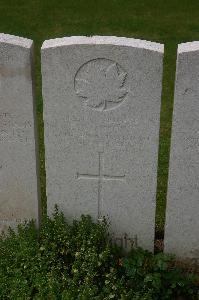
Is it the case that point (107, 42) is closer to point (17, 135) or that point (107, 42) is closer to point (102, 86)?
point (102, 86)

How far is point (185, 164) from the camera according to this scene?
4.58 metres

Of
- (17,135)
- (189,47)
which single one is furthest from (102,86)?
(17,135)

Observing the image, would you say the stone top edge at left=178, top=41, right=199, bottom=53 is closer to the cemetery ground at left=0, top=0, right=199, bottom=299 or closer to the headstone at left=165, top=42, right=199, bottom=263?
the headstone at left=165, top=42, right=199, bottom=263

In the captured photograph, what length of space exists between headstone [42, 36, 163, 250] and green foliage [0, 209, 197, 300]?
200mm

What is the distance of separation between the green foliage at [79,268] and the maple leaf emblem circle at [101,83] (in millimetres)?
1063

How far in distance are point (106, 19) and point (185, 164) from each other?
6927 millimetres

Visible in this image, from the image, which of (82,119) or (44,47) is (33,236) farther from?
(44,47)

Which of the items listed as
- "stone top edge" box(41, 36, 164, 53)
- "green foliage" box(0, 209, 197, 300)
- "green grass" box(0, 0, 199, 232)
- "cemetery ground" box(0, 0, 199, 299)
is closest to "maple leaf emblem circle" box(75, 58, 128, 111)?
"stone top edge" box(41, 36, 164, 53)

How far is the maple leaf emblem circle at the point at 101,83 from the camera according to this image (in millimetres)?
4234

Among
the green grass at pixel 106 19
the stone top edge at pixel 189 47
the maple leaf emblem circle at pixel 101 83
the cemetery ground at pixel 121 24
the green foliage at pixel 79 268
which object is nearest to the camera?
the stone top edge at pixel 189 47

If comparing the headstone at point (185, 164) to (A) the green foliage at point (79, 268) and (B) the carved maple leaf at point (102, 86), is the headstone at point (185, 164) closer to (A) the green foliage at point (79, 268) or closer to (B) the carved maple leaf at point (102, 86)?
(A) the green foliage at point (79, 268)

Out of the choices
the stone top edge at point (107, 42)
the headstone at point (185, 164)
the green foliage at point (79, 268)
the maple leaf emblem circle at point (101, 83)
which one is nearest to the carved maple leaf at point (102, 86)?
the maple leaf emblem circle at point (101, 83)

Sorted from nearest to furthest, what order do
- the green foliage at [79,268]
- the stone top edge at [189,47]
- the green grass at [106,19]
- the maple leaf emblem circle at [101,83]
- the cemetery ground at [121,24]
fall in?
the stone top edge at [189,47] < the maple leaf emblem circle at [101,83] < the green foliage at [79,268] < the cemetery ground at [121,24] < the green grass at [106,19]

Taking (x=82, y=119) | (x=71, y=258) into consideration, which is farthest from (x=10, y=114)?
(x=71, y=258)
